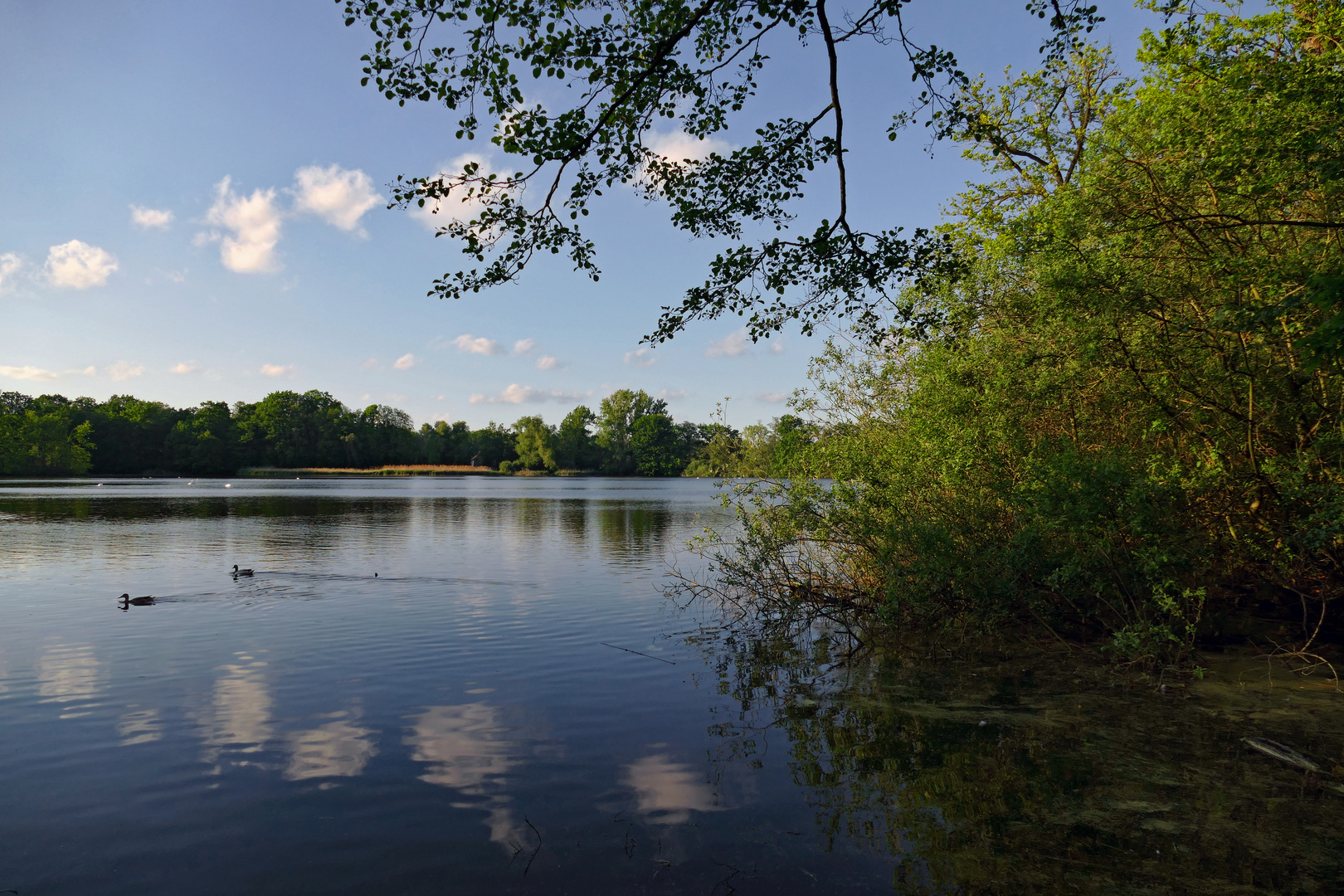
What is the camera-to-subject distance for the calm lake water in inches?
245

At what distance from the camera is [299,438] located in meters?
161

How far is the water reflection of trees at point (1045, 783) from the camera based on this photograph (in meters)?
6.04

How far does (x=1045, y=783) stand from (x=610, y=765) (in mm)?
4769

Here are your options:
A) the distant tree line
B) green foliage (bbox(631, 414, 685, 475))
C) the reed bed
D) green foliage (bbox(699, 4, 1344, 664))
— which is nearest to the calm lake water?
green foliage (bbox(699, 4, 1344, 664))

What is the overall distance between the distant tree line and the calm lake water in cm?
12480

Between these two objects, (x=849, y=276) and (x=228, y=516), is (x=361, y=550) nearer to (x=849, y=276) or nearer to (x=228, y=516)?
(x=228, y=516)

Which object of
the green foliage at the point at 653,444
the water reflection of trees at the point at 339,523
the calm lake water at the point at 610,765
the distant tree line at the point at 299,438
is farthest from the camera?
the green foliage at the point at 653,444

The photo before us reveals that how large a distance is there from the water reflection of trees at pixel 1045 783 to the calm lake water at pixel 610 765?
3cm

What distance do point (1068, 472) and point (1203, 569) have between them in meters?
2.98

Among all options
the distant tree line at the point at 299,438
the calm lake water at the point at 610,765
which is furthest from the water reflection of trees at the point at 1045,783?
the distant tree line at the point at 299,438

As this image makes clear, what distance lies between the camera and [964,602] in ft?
44.4

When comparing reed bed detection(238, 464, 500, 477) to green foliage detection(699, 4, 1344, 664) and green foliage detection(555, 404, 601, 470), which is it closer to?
green foliage detection(555, 404, 601, 470)

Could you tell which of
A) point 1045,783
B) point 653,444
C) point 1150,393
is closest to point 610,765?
point 1045,783

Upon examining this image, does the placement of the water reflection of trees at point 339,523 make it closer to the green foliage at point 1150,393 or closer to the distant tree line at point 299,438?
the green foliage at point 1150,393
